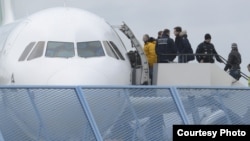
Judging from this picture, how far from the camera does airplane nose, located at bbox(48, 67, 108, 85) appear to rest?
1912 centimetres

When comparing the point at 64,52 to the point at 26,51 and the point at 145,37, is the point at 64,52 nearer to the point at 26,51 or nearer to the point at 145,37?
the point at 26,51

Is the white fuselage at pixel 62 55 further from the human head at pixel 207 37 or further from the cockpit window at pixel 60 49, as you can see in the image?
the human head at pixel 207 37

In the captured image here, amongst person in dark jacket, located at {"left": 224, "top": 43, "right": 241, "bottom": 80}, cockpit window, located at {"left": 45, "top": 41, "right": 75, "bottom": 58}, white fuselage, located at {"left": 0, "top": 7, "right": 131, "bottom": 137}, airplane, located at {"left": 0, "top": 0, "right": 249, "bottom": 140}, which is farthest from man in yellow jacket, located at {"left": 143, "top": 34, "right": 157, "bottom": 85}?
cockpit window, located at {"left": 45, "top": 41, "right": 75, "bottom": 58}

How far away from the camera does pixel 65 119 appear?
13.8m

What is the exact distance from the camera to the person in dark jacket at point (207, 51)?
24.8 meters

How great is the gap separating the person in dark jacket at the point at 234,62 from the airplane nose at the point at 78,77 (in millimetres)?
7059

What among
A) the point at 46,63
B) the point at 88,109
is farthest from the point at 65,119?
the point at 46,63

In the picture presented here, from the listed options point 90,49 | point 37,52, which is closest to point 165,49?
point 90,49

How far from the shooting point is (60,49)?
69.0 ft

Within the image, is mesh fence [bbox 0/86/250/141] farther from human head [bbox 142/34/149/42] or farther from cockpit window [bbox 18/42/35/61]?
human head [bbox 142/34/149/42]

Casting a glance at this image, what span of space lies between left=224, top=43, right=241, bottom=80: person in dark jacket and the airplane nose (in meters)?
7.06

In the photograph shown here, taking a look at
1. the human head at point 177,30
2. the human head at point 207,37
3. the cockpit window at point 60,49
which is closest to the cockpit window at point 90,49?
the cockpit window at point 60,49

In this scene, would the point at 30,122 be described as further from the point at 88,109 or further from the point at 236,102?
the point at 236,102

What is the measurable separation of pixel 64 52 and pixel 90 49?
27.8 inches
